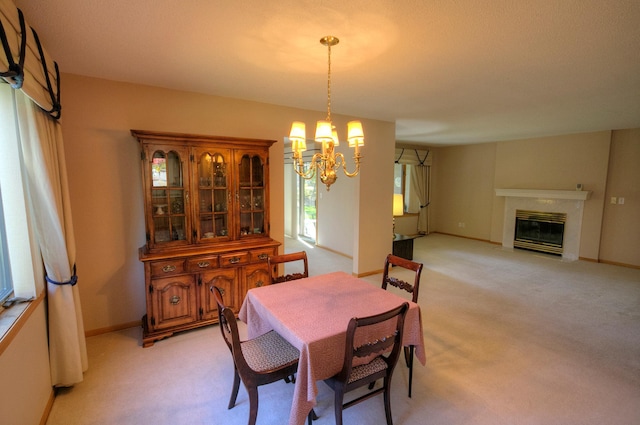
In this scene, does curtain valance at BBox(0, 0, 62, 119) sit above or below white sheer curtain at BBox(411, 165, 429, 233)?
above

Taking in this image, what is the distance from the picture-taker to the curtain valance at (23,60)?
4.62 ft

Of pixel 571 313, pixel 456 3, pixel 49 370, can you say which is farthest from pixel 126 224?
pixel 571 313

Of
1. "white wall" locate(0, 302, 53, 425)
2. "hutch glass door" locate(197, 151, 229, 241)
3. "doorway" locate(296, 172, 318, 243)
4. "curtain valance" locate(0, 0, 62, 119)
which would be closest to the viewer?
"curtain valance" locate(0, 0, 62, 119)

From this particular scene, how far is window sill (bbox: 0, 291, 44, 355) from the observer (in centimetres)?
153

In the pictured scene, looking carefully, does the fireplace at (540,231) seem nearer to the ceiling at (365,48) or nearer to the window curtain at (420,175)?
the window curtain at (420,175)

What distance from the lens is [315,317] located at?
1.89 m

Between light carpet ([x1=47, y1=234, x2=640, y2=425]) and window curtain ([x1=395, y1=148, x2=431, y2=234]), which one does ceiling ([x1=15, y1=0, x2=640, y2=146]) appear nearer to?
light carpet ([x1=47, y1=234, x2=640, y2=425])

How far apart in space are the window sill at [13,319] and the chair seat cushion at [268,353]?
1.21m

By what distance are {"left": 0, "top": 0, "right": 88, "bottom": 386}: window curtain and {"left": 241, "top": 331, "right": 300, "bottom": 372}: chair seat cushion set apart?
135cm

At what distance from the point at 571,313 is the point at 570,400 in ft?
6.11

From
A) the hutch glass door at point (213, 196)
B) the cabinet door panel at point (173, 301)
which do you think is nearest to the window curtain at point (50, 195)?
the cabinet door panel at point (173, 301)

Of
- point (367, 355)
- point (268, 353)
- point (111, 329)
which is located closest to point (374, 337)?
point (367, 355)

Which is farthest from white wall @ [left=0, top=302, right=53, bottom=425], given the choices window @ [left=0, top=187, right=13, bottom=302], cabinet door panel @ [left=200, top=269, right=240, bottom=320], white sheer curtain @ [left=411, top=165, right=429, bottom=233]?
white sheer curtain @ [left=411, top=165, right=429, bottom=233]

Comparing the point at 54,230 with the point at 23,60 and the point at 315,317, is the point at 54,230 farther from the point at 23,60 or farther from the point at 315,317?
the point at 315,317
